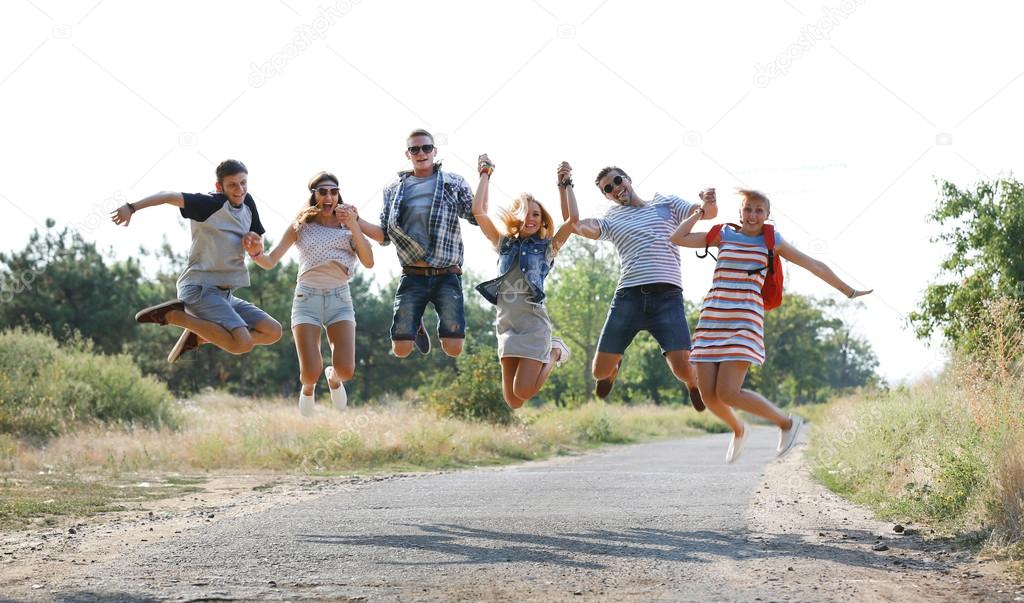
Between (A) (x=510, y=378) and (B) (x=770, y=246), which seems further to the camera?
(A) (x=510, y=378)

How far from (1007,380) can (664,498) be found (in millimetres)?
4322

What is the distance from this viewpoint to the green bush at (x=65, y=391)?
23500 mm

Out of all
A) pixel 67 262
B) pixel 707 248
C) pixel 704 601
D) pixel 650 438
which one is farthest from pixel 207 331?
pixel 67 262

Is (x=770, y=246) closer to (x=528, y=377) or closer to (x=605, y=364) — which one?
(x=605, y=364)

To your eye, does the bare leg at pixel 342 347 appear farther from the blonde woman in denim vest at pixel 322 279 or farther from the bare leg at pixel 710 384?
the bare leg at pixel 710 384

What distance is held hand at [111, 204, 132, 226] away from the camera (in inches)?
352

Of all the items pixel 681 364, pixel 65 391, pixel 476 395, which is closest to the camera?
pixel 681 364

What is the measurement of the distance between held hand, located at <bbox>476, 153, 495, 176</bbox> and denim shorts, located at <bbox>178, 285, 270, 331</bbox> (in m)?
2.44

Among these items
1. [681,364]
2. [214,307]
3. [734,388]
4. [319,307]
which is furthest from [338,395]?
[734,388]

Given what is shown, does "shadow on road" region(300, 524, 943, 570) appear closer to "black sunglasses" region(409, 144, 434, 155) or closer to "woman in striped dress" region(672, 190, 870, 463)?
"woman in striped dress" region(672, 190, 870, 463)

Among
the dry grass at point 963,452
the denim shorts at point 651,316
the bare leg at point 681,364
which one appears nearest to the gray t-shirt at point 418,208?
the denim shorts at point 651,316

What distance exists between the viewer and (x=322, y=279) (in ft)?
34.0

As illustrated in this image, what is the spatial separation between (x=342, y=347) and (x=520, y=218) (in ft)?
7.38

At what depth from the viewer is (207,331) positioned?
31.8 feet
